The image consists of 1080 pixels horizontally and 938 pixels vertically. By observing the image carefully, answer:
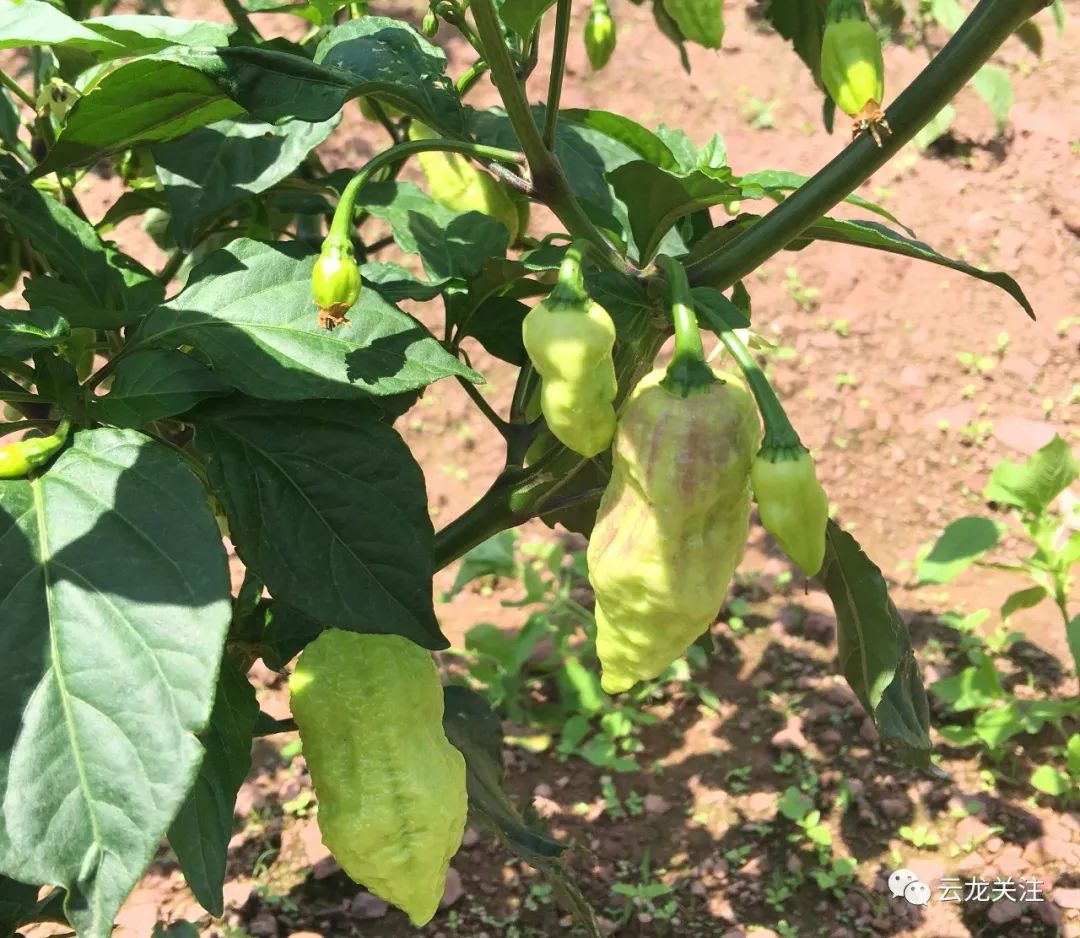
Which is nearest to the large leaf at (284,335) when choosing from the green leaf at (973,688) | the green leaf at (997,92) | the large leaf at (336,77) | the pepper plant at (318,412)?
the pepper plant at (318,412)

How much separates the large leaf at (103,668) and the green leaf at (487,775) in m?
0.47

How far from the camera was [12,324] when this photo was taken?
80cm

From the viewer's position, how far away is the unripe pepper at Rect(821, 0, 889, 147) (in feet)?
2.31

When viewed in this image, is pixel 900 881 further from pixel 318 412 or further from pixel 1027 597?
pixel 318 412

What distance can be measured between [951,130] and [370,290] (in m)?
2.82

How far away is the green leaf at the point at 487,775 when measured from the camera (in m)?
1.09

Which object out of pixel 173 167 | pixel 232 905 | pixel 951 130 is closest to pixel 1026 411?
pixel 951 130

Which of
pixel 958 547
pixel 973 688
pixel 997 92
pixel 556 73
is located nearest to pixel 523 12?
pixel 556 73

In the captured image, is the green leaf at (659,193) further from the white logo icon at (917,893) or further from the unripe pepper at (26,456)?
the white logo icon at (917,893)

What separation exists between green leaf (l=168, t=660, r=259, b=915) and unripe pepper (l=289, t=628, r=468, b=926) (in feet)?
0.24

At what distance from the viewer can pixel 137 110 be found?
848 mm

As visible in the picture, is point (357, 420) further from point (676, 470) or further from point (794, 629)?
point (794, 629)

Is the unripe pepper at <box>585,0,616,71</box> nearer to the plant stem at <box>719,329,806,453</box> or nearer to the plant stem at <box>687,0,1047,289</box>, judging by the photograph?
the plant stem at <box>687,0,1047,289</box>

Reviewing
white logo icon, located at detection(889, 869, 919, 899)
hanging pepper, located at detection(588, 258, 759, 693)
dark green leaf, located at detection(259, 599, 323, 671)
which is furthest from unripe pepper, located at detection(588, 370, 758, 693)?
white logo icon, located at detection(889, 869, 919, 899)
